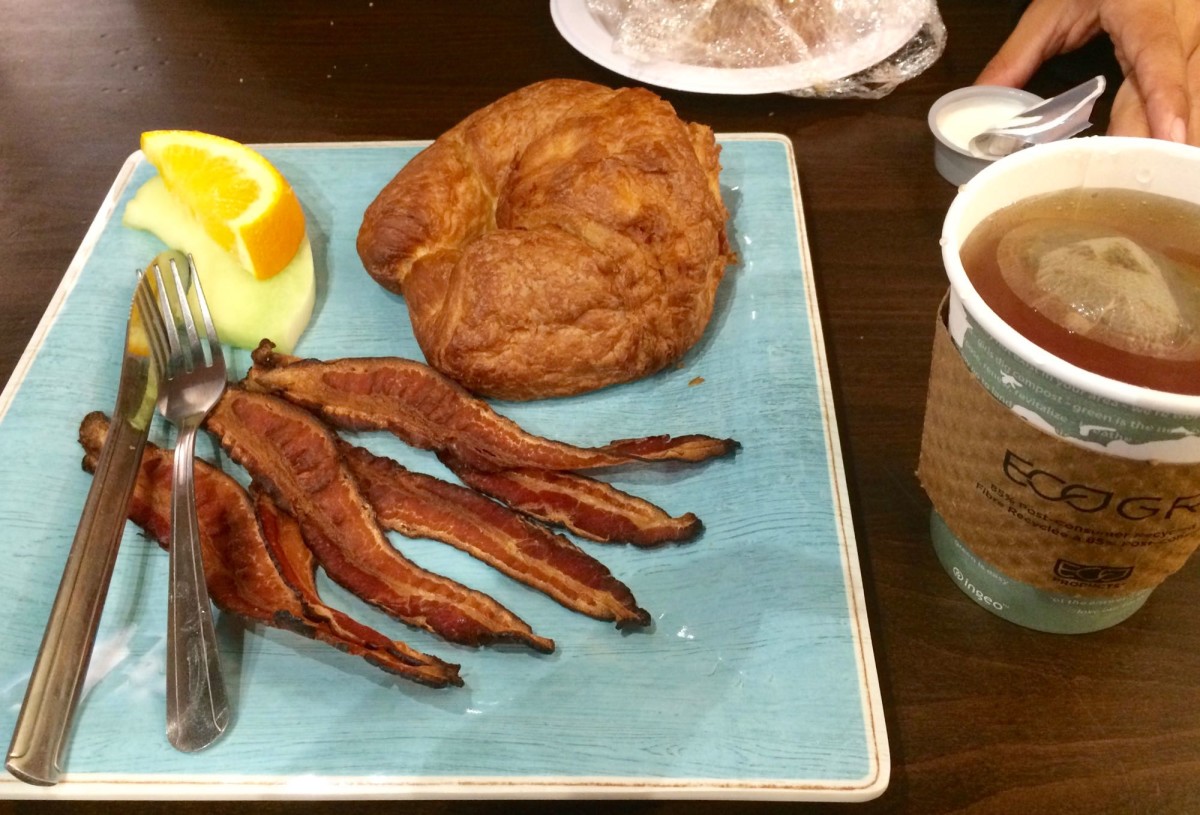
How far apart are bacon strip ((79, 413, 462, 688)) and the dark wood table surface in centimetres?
19

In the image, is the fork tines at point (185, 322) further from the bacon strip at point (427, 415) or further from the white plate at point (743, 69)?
the white plate at point (743, 69)

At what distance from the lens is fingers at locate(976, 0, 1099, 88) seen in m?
2.20

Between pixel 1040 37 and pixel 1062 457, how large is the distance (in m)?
1.83

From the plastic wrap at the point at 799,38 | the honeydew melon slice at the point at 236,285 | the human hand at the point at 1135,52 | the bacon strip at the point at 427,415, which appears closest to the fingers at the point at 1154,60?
the human hand at the point at 1135,52

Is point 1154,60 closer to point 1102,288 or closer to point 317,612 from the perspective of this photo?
point 1102,288

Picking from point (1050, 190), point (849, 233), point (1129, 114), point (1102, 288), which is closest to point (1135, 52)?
point (1129, 114)

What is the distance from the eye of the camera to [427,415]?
148cm

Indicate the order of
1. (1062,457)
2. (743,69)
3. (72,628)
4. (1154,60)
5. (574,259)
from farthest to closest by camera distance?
(743,69)
(1154,60)
(574,259)
(72,628)
(1062,457)

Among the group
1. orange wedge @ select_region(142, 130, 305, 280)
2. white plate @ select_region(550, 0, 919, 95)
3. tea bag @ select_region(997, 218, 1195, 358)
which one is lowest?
white plate @ select_region(550, 0, 919, 95)

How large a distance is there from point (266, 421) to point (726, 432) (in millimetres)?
806

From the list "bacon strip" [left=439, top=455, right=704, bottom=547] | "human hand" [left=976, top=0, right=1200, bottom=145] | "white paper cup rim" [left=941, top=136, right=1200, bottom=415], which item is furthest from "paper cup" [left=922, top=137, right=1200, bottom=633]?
"human hand" [left=976, top=0, right=1200, bottom=145]

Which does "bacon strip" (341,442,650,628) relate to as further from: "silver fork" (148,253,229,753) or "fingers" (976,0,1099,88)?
"fingers" (976,0,1099,88)

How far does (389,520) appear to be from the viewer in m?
1.35

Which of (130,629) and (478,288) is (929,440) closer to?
(478,288)
